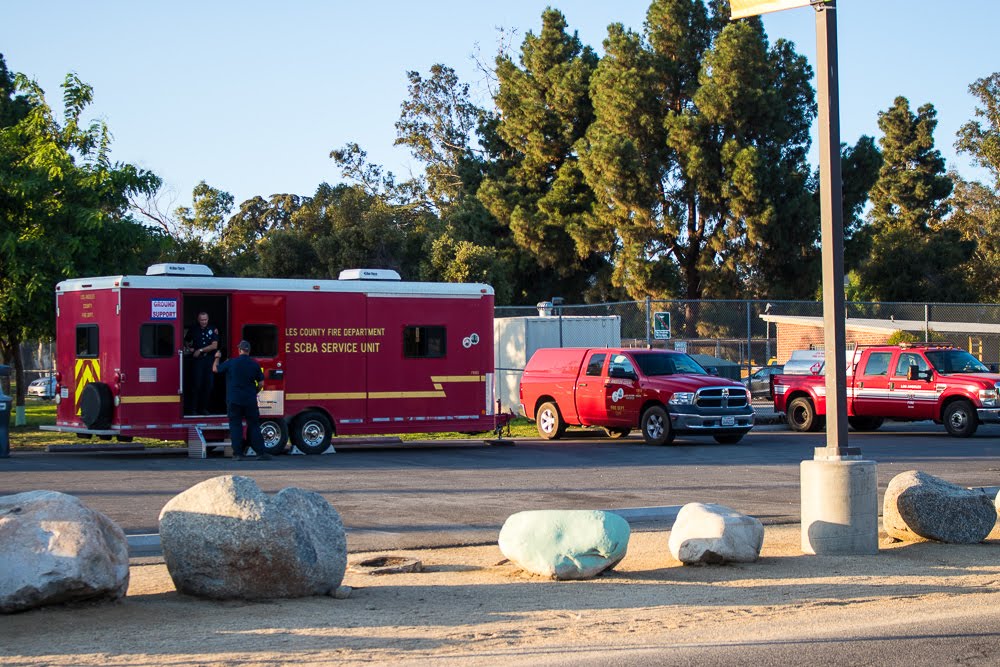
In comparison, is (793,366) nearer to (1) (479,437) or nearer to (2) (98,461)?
(1) (479,437)

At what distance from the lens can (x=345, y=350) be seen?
2130cm

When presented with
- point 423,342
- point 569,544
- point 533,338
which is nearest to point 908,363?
point 533,338

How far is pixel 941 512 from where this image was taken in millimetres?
11344

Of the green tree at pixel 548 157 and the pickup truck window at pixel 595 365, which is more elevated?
the green tree at pixel 548 157

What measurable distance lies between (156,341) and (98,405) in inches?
54.1

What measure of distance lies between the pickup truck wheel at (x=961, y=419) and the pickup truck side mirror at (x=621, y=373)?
269 inches

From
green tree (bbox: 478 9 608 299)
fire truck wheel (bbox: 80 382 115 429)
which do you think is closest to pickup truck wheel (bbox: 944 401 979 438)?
fire truck wheel (bbox: 80 382 115 429)

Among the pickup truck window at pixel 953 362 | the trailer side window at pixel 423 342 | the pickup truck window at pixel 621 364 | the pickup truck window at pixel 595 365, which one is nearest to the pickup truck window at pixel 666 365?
the pickup truck window at pixel 621 364

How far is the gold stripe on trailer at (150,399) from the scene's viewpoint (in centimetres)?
1941

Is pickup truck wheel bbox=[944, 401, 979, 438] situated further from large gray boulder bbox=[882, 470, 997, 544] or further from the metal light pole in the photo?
the metal light pole

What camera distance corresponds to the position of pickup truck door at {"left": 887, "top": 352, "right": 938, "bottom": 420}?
81.8ft

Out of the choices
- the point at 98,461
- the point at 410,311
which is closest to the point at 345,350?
the point at 410,311

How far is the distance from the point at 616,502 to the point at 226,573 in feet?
22.5

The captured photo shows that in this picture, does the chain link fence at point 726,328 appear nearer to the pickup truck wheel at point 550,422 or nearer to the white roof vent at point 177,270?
the pickup truck wheel at point 550,422
